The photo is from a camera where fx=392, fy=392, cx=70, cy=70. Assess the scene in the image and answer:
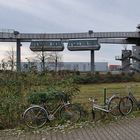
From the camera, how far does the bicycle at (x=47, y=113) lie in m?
11.2

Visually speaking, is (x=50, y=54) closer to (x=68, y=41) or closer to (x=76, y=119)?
(x=68, y=41)

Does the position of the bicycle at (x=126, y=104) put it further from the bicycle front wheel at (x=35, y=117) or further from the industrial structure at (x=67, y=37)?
the industrial structure at (x=67, y=37)

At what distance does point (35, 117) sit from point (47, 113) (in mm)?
417

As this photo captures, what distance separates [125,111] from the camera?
1340 centimetres

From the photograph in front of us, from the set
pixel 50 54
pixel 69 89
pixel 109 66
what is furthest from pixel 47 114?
pixel 109 66

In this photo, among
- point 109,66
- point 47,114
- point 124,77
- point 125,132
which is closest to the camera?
point 125,132

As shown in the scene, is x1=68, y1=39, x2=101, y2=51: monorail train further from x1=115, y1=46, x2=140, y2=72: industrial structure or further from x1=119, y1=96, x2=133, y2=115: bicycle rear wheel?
x1=119, y1=96, x2=133, y2=115: bicycle rear wheel

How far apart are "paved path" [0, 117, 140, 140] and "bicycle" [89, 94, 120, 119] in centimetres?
129

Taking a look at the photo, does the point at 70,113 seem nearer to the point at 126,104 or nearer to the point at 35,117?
the point at 35,117

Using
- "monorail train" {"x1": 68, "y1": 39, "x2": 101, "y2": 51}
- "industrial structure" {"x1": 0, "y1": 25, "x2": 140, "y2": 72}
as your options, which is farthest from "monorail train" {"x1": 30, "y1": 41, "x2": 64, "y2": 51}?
"monorail train" {"x1": 68, "y1": 39, "x2": 101, "y2": 51}

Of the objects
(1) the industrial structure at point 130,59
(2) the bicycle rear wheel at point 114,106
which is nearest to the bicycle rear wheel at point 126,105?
(2) the bicycle rear wheel at point 114,106

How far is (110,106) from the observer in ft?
42.3

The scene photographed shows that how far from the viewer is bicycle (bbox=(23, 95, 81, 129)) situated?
1123cm

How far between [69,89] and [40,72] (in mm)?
2574
